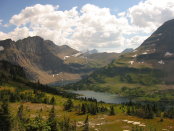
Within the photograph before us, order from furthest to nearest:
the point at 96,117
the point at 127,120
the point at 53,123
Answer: the point at 96,117 < the point at 127,120 < the point at 53,123

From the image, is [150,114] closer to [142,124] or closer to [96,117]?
[142,124]

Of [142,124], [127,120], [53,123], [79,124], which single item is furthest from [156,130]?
[53,123]

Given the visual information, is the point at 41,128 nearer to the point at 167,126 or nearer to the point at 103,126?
the point at 103,126

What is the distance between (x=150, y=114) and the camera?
18600 centimetres

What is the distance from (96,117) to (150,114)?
44519 millimetres

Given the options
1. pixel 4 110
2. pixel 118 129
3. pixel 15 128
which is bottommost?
pixel 118 129

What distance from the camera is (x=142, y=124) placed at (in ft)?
530

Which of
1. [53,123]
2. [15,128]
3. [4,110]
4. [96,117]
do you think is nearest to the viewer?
[53,123]

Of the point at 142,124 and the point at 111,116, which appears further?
the point at 111,116

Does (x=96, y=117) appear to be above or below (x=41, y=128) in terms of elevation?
below

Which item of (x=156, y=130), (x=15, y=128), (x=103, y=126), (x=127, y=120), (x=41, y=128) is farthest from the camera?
(x=127, y=120)

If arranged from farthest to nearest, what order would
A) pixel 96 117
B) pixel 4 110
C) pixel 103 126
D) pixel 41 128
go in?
pixel 96 117
pixel 103 126
pixel 4 110
pixel 41 128

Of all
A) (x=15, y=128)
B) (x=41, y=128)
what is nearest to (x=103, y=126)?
(x=15, y=128)

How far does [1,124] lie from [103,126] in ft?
326
